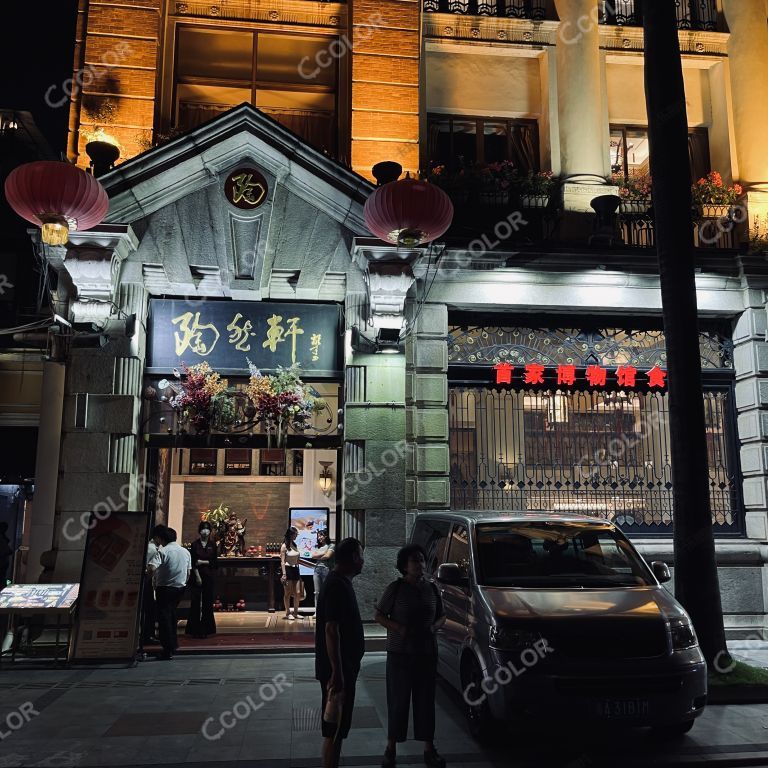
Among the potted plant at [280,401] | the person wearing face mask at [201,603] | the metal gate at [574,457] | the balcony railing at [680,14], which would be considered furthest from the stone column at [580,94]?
the person wearing face mask at [201,603]

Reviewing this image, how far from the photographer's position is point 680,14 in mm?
15461

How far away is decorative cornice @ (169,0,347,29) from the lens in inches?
563

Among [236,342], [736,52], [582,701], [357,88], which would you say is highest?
[736,52]

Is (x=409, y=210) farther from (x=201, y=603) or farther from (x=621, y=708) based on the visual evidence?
(x=201, y=603)

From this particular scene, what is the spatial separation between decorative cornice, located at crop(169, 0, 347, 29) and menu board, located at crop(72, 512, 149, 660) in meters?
9.41

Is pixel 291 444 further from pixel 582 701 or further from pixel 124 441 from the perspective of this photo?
pixel 582 701

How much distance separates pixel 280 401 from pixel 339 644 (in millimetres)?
6989

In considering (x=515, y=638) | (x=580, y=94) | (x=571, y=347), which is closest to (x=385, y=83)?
(x=580, y=94)

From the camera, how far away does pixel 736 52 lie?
15.0 meters

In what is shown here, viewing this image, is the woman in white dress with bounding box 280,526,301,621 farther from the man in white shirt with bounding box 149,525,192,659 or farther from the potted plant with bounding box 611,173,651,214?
the potted plant with bounding box 611,173,651,214

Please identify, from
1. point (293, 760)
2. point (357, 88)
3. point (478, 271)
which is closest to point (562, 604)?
point (293, 760)

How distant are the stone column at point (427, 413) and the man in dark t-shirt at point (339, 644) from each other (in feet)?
21.5

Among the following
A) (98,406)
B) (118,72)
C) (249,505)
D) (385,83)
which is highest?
(385,83)

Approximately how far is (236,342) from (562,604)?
7561 mm
